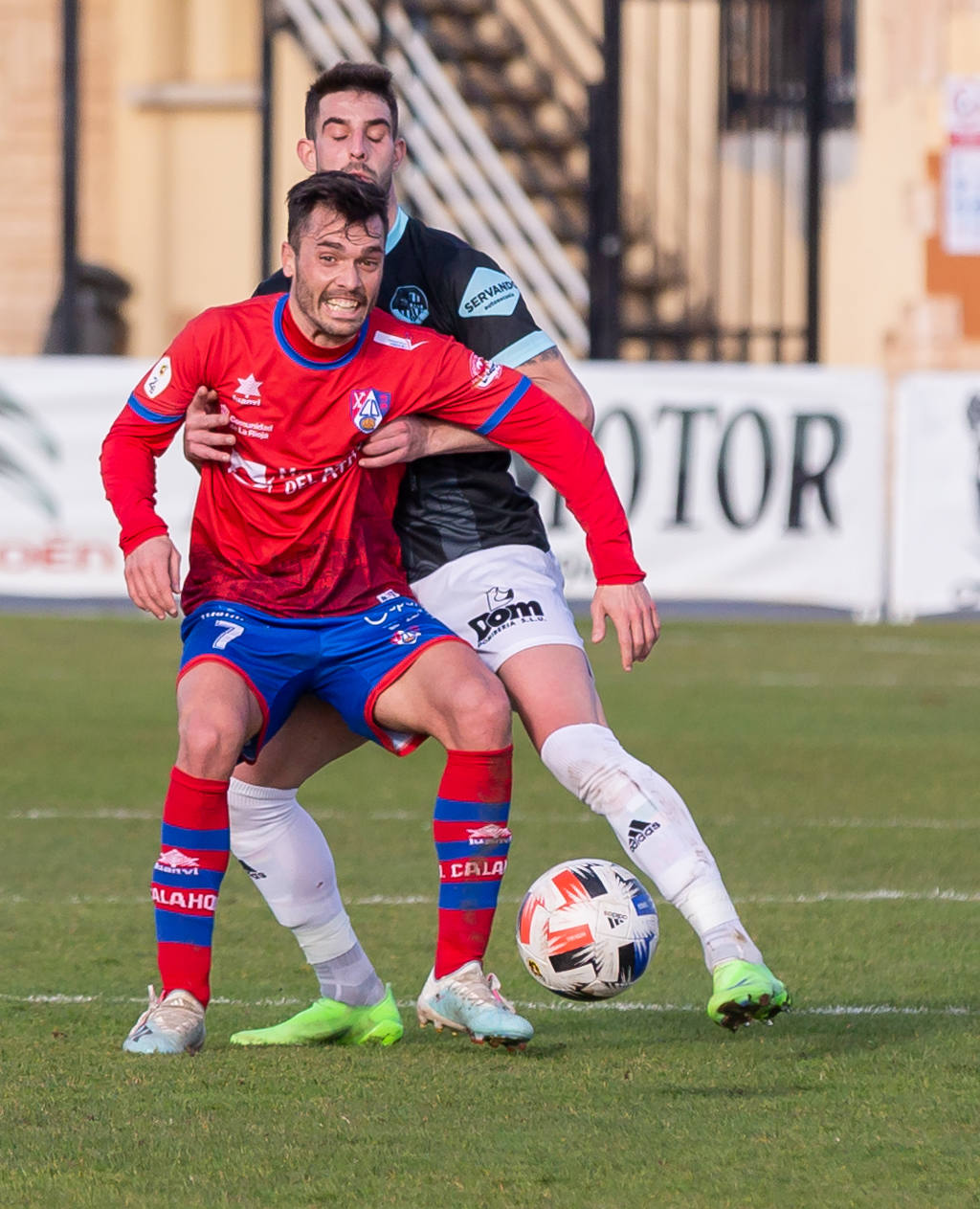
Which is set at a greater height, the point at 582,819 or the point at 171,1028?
the point at 171,1028

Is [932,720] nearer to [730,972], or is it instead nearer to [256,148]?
[730,972]

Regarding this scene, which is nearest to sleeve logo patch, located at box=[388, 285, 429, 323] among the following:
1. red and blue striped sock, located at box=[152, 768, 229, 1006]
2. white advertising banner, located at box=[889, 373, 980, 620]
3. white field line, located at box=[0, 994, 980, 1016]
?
red and blue striped sock, located at box=[152, 768, 229, 1006]

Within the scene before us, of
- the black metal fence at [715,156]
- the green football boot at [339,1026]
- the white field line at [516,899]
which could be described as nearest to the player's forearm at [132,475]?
the green football boot at [339,1026]

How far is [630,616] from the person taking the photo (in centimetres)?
467

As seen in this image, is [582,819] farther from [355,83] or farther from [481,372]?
[355,83]

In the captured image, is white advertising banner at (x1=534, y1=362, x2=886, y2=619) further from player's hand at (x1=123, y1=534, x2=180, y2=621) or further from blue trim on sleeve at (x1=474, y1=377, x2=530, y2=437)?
player's hand at (x1=123, y1=534, x2=180, y2=621)

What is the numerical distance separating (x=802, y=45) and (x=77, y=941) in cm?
1730

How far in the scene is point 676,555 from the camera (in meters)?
14.7

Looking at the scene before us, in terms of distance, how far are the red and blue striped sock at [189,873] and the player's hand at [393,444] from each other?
0.73 m

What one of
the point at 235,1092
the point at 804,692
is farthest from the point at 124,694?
the point at 235,1092

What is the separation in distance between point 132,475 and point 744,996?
1.63 metres

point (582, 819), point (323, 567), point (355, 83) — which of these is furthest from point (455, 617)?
point (582, 819)

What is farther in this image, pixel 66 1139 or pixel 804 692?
pixel 804 692

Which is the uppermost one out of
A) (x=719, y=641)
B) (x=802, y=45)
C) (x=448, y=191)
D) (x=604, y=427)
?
(x=802, y=45)
